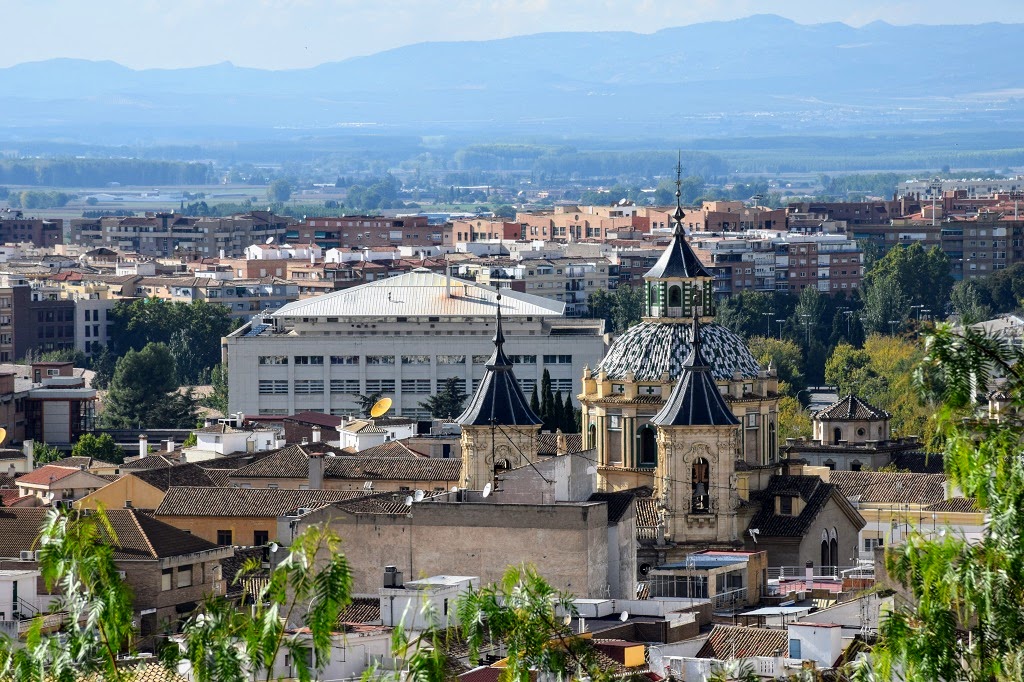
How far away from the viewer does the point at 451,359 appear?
93500 millimetres

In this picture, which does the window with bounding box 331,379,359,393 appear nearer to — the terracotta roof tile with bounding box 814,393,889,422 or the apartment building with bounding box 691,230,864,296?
the terracotta roof tile with bounding box 814,393,889,422

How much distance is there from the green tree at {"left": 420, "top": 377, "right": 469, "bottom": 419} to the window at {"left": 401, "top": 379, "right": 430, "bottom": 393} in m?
1.86

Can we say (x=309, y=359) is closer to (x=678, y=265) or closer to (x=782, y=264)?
(x=678, y=265)

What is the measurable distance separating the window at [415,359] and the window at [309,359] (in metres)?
2.52

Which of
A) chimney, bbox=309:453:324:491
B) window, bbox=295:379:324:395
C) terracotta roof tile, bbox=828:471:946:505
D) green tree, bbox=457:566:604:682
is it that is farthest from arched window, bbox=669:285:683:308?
window, bbox=295:379:324:395

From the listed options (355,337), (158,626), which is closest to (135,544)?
(158,626)

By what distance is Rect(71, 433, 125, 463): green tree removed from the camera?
74000mm

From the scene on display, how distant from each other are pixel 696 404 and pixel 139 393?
4858cm

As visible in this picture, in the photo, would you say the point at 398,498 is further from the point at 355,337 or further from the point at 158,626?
the point at 355,337

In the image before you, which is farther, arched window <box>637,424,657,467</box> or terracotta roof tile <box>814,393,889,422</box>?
terracotta roof tile <box>814,393,889,422</box>

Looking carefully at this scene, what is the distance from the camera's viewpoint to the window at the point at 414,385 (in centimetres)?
9300

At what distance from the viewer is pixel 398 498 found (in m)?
43.2

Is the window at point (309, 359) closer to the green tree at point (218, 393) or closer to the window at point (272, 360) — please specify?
the window at point (272, 360)

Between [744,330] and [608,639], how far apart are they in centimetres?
8715
